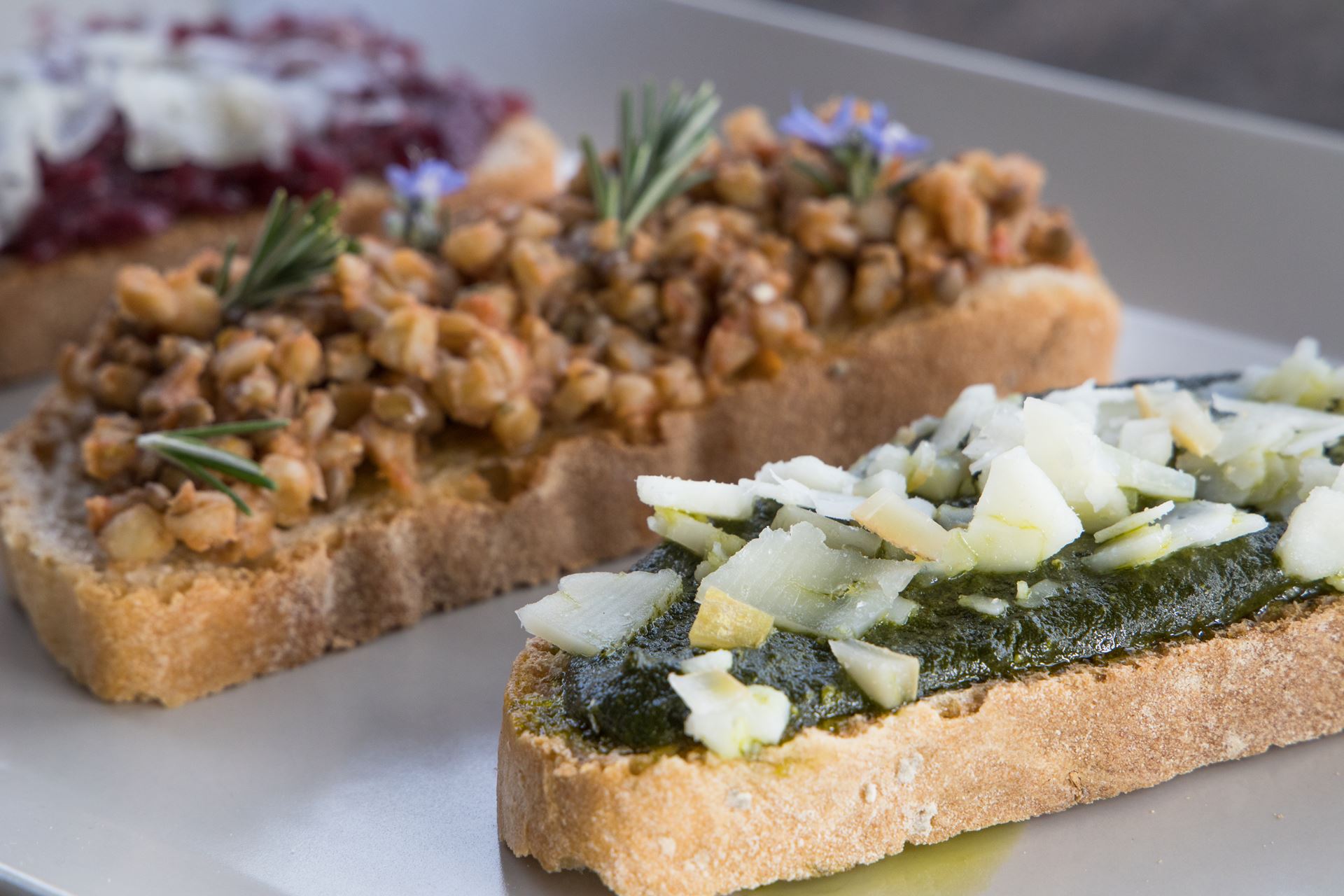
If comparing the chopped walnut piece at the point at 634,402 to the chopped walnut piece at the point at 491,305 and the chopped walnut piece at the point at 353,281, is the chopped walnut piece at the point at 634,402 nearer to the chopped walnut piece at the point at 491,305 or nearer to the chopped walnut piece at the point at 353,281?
the chopped walnut piece at the point at 491,305

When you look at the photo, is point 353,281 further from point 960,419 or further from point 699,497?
point 960,419

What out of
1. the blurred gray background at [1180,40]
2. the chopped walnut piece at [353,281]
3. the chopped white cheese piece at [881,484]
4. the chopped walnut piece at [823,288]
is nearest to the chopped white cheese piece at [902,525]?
the chopped white cheese piece at [881,484]

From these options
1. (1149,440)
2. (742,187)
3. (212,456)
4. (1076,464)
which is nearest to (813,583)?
(1076,464)

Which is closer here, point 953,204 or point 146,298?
point 146,298

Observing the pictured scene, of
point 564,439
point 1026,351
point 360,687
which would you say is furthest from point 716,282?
point 360,687

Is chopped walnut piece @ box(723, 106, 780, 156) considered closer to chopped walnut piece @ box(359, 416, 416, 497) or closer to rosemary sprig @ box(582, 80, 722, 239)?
rosemary sprig @ box(582, 80, 722, 239)

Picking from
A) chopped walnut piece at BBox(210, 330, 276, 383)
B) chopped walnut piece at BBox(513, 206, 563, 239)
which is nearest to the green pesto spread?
chopped walnut piece at BBox(210, 330, 276, 383)

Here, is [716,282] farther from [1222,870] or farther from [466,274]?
[1222,870]
